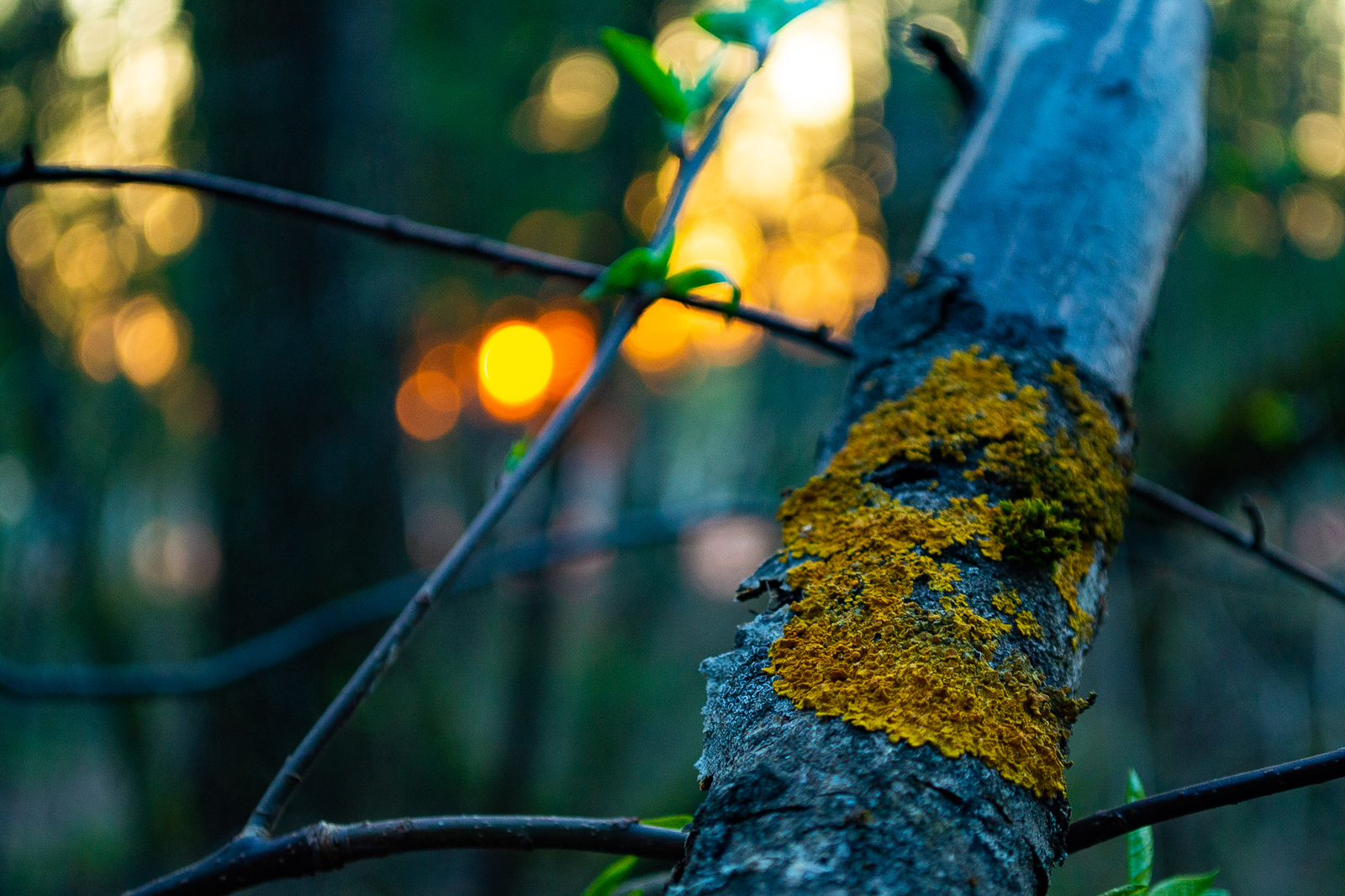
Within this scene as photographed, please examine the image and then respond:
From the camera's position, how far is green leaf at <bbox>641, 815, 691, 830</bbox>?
590 millimetres

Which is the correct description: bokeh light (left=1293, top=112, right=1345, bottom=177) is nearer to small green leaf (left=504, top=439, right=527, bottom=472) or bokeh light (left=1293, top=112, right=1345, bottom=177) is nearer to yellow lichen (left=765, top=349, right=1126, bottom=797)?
yellow lichen (left=765, top=349, right=1126, bottom=797)

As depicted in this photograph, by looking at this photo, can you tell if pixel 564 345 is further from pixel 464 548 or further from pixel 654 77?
pixel 464 548

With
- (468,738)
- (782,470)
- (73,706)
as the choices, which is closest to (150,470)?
(73,706)

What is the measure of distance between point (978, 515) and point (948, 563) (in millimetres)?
55

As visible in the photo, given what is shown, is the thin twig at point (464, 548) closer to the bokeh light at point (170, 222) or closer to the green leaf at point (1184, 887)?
the green leaf at point (1184, 887)

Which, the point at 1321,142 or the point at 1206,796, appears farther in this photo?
the point at 1321,142

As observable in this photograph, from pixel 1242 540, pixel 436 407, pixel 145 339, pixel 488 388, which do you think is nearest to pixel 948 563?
pixel 1242 540

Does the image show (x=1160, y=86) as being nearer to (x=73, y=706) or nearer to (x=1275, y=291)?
(x=1275, y=291)

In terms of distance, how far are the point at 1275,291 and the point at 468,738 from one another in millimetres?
5204

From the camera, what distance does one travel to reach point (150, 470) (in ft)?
18.4

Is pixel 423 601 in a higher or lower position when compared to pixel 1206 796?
higher

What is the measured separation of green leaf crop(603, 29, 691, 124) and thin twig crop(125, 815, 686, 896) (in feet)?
2.23

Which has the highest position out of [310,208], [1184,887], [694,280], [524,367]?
[524,367]

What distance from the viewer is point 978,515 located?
59 centimetres
